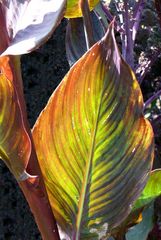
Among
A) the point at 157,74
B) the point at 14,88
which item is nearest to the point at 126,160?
the point at 14,88

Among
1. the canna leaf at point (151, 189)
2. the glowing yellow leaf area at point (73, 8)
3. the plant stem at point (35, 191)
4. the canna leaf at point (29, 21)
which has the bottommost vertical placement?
the canna leaf at point (151, 189)

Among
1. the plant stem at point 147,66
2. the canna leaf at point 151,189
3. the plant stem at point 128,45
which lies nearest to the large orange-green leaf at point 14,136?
the canna leaf at point 151,189

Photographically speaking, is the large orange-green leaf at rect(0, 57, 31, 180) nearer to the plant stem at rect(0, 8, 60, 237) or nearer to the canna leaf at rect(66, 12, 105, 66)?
the plant stem at rect(0, 8, 60, 237)

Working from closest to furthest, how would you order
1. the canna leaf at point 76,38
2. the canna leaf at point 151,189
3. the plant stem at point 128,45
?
the canna leaf at point 151,189 < the canna leaf at point 76,38 < the plant stem at point 128,45

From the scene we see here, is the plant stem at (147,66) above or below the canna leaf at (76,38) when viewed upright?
below

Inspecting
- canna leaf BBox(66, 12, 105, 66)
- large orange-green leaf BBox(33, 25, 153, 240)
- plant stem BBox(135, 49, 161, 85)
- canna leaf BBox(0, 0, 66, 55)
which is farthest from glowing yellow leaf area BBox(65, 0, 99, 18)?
plant stem BBox(135, 49, 161, 85)

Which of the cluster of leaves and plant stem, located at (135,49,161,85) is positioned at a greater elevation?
the cluster of leaves

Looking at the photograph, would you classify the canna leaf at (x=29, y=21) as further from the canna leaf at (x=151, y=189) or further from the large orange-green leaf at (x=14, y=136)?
the canna leaf at (x=151, y=189)

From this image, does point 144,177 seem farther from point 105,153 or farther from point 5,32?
point 5,32
